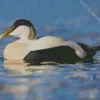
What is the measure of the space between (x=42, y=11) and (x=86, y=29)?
0.29 metres

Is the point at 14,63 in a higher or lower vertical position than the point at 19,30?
lower

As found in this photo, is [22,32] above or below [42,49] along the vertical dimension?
above

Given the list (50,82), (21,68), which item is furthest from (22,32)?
(50,82)

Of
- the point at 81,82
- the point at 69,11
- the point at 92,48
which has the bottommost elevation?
A: the point at 81,82

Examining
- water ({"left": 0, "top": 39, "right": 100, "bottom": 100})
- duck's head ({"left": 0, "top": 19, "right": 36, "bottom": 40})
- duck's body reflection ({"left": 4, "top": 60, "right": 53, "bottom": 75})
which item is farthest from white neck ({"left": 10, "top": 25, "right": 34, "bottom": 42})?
water ({"left": 0, "top": 39, "right": 100, "bottom": 100})

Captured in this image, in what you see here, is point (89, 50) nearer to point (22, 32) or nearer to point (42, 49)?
point (42, 49)

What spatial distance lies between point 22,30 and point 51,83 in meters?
0.61

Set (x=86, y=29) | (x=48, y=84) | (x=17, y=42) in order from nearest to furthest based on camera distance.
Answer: (x=48, y=84) < (x=86, y=29) < (x=17, y=42)

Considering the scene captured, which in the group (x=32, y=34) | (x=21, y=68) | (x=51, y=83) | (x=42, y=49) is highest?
(x=32, y=34)

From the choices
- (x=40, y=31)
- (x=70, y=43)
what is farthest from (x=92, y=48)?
(x=40, y=31)

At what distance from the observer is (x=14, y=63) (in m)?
2.93

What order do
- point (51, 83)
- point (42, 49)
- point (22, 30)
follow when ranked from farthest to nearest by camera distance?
point (22, 30) < point (42, 49) < point (51, 83)

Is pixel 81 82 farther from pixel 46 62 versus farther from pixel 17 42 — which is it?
pixel 17 42

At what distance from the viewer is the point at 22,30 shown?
10.2ft
